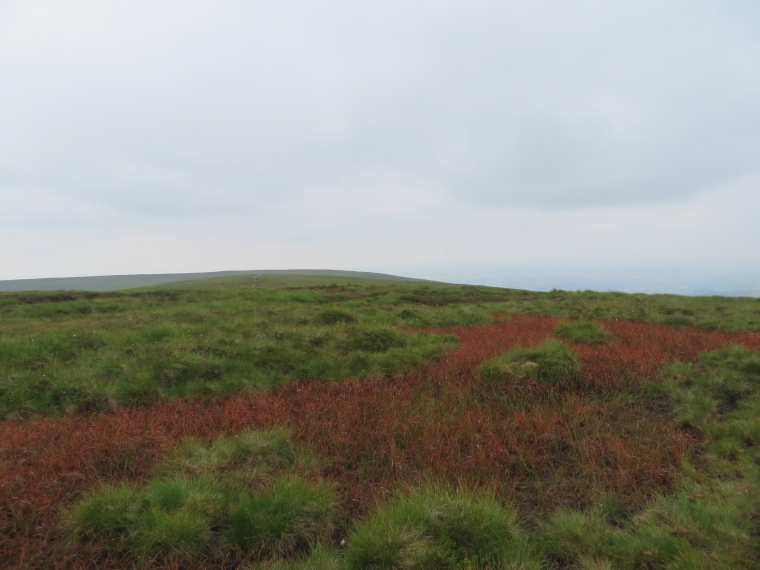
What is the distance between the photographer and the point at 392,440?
5926 mm

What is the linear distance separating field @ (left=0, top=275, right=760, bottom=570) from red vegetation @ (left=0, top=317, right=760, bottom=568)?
37 millimetres

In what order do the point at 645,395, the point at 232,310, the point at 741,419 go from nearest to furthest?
the point at 741,419 < the point at 645,395 < the point at 232,310

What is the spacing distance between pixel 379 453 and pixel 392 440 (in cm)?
34

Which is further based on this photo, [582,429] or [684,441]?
[582,429]

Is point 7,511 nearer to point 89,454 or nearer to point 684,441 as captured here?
point 89,454

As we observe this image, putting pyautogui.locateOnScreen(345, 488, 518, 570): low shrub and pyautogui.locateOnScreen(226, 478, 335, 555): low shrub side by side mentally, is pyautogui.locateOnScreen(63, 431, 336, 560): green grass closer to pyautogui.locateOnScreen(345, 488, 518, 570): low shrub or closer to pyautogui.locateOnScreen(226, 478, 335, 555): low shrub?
pyautogui.locateOnScreen(226, 478, 335, 555): low shrub

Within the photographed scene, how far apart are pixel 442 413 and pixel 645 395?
4390 millimetres

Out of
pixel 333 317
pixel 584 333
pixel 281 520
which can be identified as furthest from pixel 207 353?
pixel 584 333

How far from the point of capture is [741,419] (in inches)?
246

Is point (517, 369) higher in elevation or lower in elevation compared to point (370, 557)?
higher

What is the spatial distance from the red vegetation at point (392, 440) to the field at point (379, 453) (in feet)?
0.12

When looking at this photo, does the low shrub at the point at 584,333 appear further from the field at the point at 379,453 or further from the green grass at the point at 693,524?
the green grass at the point at 693,524

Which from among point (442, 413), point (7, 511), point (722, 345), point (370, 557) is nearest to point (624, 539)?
point (370, 557)

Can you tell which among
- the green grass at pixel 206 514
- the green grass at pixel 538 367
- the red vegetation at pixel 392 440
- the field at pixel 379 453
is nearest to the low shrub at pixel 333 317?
the field at pixel 379 453
